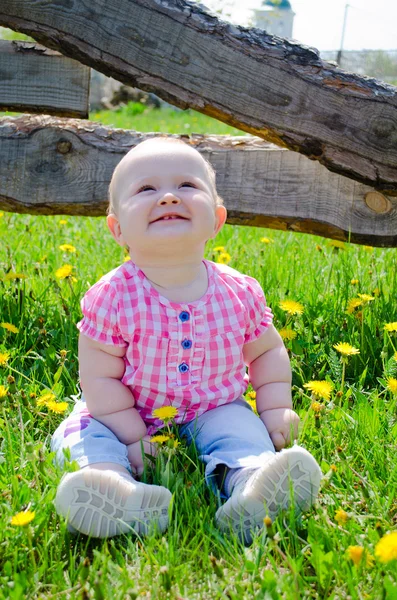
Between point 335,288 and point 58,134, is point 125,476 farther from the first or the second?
point 58,134

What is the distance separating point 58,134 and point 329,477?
204cm

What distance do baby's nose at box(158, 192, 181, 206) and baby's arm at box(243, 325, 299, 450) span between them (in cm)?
51

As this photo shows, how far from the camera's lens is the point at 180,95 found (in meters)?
2.72

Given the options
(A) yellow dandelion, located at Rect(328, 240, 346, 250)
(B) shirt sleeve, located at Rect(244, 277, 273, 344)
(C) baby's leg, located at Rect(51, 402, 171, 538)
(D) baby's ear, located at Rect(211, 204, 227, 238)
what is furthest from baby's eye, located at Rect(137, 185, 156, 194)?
(A) yellow dandelion, located at Rect(328, 240, 346, 250)

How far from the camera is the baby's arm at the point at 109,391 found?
2.00m

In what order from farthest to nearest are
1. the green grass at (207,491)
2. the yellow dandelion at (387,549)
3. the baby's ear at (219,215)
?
the baby's ear at (219,215)
the green grass at (207,491)
the yellow dandelion at (387,549)

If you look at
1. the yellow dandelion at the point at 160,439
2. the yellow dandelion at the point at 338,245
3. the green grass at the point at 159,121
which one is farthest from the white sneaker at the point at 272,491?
the green grass at the point at 159,121

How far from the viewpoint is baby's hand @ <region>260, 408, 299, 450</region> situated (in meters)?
2.05

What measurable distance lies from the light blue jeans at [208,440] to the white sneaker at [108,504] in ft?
0.58

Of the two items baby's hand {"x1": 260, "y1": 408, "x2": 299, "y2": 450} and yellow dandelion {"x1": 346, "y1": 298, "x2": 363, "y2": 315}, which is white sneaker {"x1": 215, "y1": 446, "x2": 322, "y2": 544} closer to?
baby's hand {"x1": 260, "y1": 408, "x2": 299, "y2": 450}

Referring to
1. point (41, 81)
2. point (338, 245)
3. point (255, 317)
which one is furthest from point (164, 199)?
point (338, 245)

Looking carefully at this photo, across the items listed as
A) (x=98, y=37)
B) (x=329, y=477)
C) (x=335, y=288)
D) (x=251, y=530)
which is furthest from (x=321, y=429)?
(x=98, y=37)

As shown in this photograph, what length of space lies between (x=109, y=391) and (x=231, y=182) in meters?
1.42

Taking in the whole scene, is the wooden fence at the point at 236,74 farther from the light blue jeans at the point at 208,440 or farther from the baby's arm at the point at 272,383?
the light blue jeans at the point at 208,440
